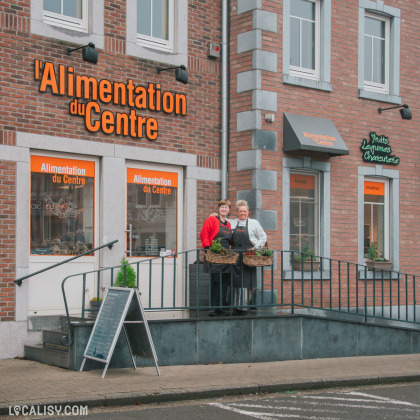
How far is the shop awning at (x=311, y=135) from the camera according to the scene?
12617 millimetres

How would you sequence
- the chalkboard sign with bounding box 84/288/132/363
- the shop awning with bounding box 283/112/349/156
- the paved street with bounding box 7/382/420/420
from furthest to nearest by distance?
the shop awning with bounding box 283/112/349/156 → the chalkboard sign with bounding box 84/288/132/363 → the paved street with bounding box 7/382/420/420

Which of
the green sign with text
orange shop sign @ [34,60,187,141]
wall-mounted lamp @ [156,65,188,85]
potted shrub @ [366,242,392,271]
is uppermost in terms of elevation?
wall-mounted lamp @ [156,65,188,85]

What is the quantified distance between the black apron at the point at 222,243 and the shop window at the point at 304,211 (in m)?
2.29

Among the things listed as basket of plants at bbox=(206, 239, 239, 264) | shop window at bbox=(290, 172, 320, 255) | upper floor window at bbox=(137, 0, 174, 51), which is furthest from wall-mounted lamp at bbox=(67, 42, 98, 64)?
shop window at bbox=(290, 172, 320, 255)

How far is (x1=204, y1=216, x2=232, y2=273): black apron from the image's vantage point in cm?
1095

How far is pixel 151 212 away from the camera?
39.3 feet

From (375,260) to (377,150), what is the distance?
2.08 m

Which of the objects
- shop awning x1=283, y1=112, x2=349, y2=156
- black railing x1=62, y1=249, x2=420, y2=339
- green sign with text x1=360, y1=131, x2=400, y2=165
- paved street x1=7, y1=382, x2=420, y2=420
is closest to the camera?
paved street x1=7, y1=382, x2=420, y2=420

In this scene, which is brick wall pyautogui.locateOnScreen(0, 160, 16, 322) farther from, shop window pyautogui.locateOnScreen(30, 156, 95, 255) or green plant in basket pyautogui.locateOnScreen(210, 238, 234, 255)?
green plant in basket pyautogui.locateOnScreen(210, 238, 234, 255)

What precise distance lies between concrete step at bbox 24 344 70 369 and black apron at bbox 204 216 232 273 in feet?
7.97

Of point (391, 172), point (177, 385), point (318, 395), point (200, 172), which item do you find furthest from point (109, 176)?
point (391, 172)

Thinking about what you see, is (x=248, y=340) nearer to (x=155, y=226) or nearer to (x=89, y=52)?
(x=155, y=226)

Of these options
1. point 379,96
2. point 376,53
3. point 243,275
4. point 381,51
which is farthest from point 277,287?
point 381,51

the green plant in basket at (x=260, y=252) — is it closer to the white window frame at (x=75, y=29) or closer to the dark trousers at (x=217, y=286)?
the dark trousers at (x=217, y=286)
